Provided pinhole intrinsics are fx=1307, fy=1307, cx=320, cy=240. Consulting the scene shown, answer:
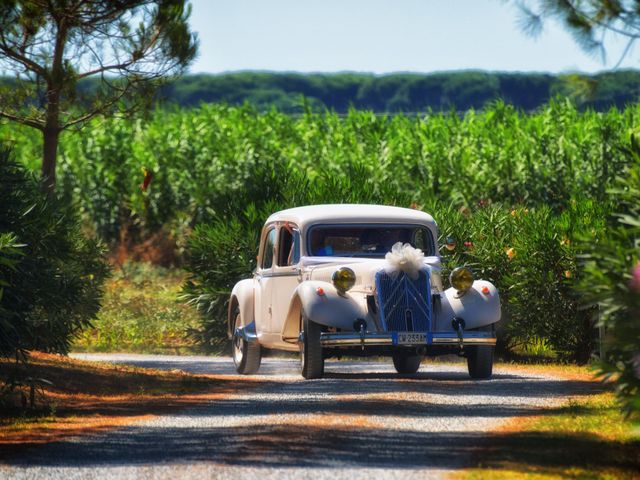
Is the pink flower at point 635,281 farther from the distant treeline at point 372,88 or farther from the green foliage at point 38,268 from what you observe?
the distant treeline at point 372,88

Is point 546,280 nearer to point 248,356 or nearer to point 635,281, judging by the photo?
point 248,356

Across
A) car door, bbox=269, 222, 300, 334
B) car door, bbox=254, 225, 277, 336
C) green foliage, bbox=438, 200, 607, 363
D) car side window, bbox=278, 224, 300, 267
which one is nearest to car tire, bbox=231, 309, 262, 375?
car door, bbox=254, 225, 277, 336

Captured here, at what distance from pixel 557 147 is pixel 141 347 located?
14.3 m

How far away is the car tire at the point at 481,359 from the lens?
15398mm

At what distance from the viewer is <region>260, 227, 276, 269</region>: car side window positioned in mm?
17203

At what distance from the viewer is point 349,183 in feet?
73.3

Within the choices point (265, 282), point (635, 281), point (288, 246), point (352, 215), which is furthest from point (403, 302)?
point (635, 281)

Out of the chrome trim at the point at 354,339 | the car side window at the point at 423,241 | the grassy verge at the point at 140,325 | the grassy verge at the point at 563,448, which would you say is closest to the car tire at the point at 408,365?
the car side window at the point at 423,241

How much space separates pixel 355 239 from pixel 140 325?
36.6 ft

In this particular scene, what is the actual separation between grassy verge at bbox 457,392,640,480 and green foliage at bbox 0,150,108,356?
4.46 metres

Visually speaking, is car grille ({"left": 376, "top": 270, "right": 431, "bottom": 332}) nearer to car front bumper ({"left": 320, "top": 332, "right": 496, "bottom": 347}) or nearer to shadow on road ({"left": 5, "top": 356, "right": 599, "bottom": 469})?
car front bumper ({"left": 320, "top": 332, "right": 496, "bottom": 347})

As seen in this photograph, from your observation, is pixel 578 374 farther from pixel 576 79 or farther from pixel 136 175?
pixel 136 175

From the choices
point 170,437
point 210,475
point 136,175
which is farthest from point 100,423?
point 136,175

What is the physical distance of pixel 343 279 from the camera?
14812 millimetres
